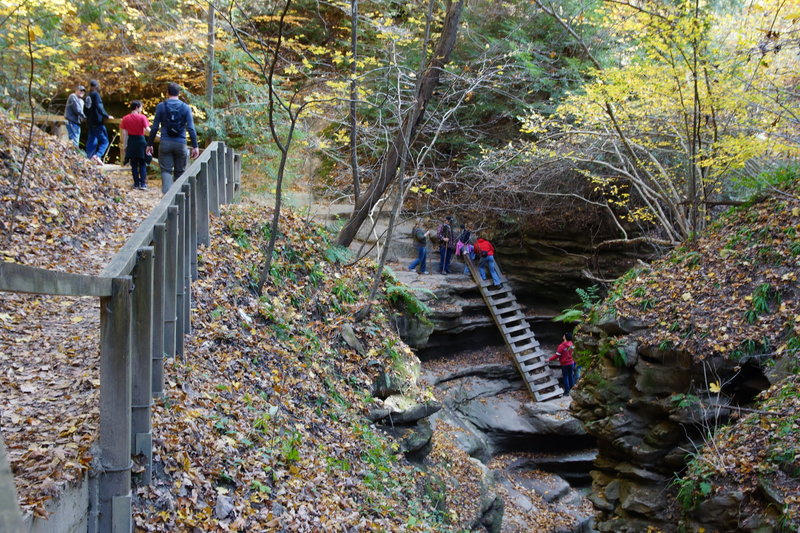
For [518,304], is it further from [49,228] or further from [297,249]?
[49,228]

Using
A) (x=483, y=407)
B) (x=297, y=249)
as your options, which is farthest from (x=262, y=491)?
(x=483, y=407)

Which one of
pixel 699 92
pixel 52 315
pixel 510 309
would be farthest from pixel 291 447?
pixel 510 309

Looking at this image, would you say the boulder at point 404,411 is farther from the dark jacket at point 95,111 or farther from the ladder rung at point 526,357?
Result: the dark jacket at point 95,111

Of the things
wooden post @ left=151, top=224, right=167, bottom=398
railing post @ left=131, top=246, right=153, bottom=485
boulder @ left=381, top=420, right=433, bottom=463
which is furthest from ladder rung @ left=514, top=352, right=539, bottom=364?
railing post @ left=131, top=246, right=153, bottom=485

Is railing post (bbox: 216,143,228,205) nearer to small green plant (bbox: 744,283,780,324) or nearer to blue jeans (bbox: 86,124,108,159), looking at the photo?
blue jeans (bbox: 86,124,108,159)

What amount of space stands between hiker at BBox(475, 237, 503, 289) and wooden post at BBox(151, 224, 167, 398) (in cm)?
1428

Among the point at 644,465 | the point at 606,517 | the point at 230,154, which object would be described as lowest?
the point at 606,517

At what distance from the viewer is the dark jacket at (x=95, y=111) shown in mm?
12203

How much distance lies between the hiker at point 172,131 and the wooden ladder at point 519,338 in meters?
10.3

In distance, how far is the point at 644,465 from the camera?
959 centimetres

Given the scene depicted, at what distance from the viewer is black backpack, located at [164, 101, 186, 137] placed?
378 inches

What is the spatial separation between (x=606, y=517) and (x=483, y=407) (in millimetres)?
5833

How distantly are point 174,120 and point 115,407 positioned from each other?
7.49 meters

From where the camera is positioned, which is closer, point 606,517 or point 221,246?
point 221,246
